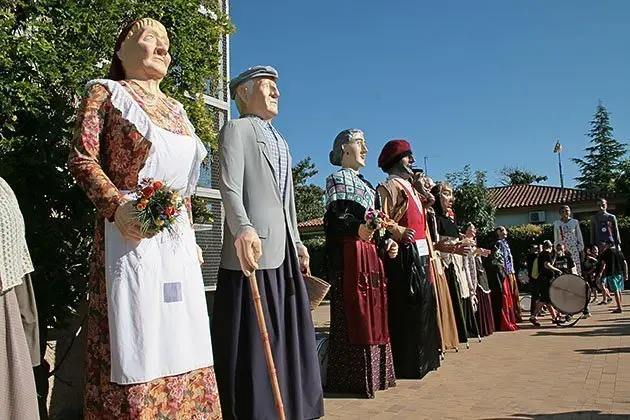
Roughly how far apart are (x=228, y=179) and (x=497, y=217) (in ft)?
151

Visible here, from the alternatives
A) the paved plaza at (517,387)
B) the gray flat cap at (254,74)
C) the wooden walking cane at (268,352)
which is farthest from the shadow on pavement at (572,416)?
the gray flat cap at (254,74)

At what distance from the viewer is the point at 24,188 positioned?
3.77 metres

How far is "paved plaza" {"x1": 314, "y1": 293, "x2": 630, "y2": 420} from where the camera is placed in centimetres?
435

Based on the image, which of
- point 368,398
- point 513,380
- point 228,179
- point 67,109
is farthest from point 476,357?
point 67,109

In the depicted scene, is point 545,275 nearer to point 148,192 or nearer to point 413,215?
point 413,215

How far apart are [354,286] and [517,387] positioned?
5.24ft

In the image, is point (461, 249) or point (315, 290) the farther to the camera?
point (461, 249)

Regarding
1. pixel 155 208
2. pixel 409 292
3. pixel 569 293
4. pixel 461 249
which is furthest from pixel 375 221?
pixel 569 293

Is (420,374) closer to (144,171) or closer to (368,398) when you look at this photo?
(368,398)

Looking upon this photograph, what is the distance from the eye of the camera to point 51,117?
3.92m

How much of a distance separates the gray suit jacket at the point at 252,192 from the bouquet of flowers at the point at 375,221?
1.30 m

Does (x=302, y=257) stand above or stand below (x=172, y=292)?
above

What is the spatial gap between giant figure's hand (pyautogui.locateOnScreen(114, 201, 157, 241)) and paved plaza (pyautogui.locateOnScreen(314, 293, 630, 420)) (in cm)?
241

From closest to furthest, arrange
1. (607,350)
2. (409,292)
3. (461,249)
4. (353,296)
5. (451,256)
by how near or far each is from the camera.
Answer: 1. (353,296)
2. (409,292)
3. (607,350)
4. (461,249)
5. (451,256)
